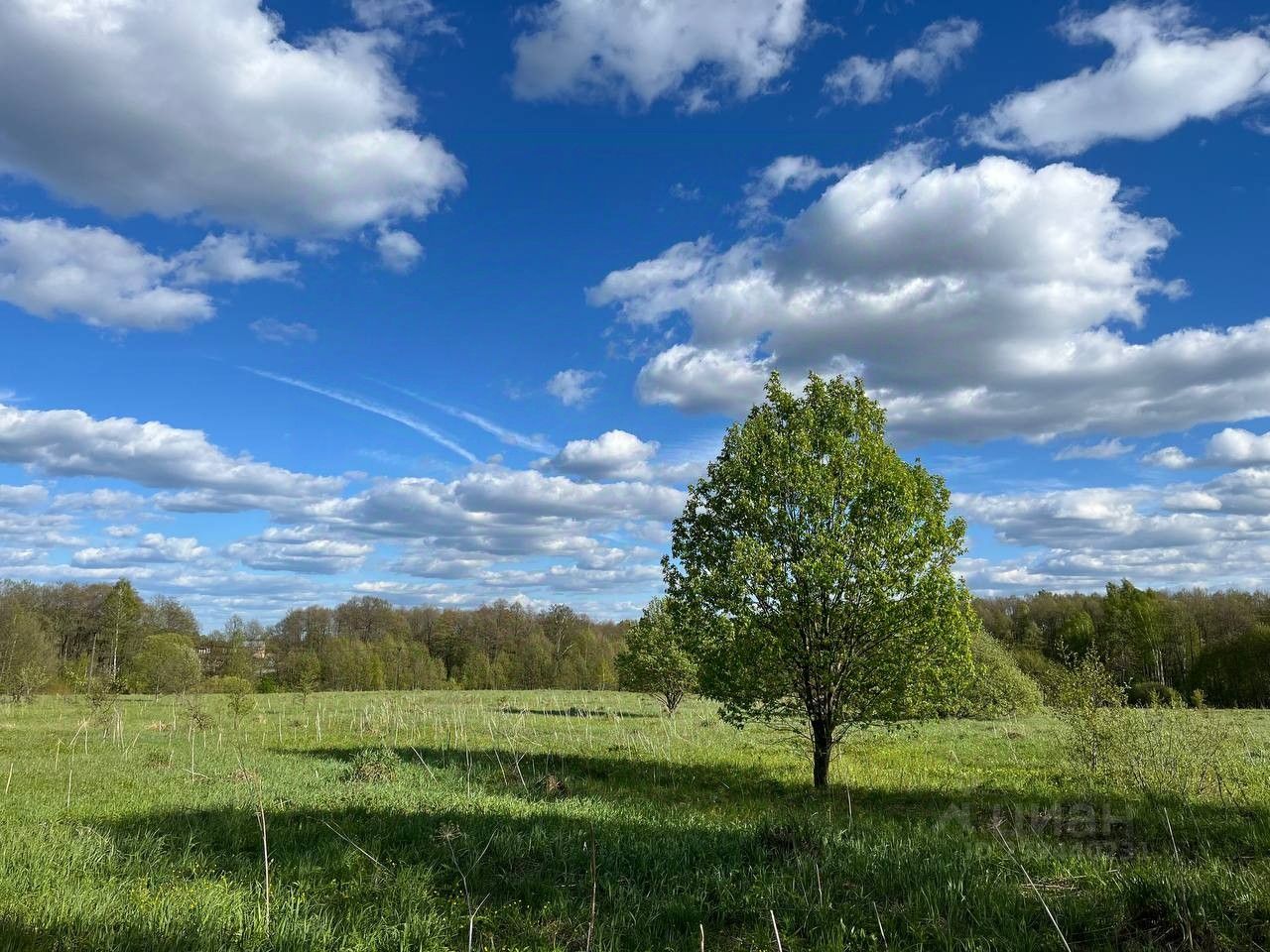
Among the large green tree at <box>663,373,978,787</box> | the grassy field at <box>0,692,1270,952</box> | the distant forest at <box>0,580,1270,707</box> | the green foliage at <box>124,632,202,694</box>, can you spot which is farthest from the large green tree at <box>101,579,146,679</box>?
the large green tree at <box>663,373,978,787</box>

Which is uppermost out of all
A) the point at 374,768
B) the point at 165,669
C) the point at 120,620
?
the point at 120,620

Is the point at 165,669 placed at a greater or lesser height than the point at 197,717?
lesser

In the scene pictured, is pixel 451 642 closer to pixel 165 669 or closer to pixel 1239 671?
pixel 165 669

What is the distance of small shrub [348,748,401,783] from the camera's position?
16766 mm

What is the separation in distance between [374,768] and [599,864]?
1037 cm

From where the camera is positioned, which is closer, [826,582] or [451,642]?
[826,582]

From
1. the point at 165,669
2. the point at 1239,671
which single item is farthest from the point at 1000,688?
the point at 165,669

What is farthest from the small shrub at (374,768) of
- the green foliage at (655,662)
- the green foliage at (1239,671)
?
the green foliage at (1239,671)

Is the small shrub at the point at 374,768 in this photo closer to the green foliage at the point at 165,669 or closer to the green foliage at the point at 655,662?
the green foliage at the point at 655,662

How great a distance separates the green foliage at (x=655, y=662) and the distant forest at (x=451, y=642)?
21.0 metres

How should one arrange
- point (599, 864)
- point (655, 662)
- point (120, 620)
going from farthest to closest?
point (120, 620), point (655, 662), point (599, 864)

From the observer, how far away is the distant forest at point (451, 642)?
210ft

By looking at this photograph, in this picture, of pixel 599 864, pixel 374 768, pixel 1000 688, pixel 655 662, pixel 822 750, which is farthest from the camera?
pixel 1000 688

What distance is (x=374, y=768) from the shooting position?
57.0 feet
